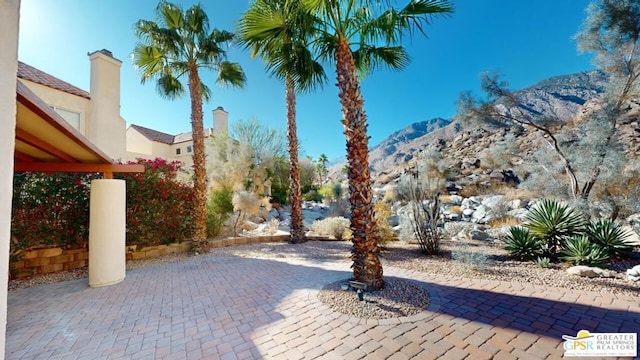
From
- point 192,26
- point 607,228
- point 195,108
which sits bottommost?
point 607,228

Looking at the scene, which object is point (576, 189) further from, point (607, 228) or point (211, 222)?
point (211, 222)

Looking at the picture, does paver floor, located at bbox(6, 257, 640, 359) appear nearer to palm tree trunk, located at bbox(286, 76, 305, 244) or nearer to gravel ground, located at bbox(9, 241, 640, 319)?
gravel ground, located at bbox(9, 241, 640, 319)

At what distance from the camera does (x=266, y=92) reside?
14.1 m

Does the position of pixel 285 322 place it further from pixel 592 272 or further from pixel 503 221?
pixel 503 221

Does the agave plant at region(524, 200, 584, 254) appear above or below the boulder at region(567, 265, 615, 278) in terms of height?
above

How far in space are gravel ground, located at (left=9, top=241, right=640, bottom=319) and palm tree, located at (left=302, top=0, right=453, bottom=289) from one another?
52 centimetres

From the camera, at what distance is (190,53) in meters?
8.80

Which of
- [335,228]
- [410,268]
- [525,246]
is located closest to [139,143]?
[335,228]

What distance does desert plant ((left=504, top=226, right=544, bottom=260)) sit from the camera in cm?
651

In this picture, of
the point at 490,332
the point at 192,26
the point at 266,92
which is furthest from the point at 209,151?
the point at 490,332

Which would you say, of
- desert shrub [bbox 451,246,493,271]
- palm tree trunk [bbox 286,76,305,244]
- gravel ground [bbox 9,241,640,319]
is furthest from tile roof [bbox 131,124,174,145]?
desert shrub [bbox 451,246,493,271]

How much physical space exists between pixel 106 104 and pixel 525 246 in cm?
1821

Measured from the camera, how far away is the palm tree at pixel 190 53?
27.5 feet

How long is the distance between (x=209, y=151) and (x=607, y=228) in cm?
2004
